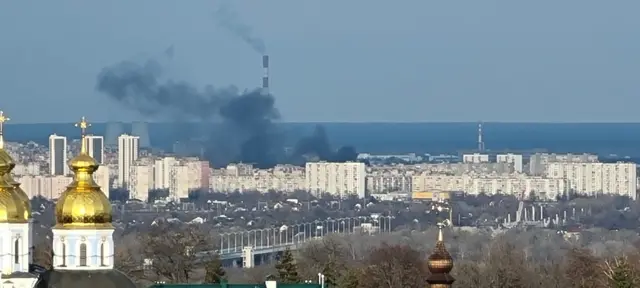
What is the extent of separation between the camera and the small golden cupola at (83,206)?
33500 millimetres

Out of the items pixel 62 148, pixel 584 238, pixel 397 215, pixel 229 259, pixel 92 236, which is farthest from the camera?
pixel 397 215

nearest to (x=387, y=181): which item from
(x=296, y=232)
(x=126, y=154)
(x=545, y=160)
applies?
(x=545, y=160)

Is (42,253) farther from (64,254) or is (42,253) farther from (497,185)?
(497,185)

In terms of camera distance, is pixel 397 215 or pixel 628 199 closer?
pixel 397 215

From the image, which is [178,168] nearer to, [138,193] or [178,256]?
[138,193]

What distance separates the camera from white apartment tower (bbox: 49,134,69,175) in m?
95.1

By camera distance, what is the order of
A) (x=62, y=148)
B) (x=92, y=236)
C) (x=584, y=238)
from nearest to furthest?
(x=92, y=236), (x=584, y=238), (x=62, y=148)

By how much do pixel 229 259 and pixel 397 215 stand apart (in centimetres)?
3548

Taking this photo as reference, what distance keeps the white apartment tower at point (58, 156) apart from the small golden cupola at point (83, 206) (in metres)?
59.5

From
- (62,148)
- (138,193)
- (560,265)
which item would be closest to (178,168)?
(138,193)

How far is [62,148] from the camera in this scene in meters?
100

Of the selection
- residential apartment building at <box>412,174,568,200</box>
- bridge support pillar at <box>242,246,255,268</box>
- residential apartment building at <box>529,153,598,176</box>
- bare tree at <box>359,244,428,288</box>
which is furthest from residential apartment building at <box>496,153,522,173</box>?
bare tree at <box>359,244,428,288</box>

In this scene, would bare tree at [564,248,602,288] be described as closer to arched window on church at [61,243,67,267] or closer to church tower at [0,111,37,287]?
church tower at [0,111,37,287]

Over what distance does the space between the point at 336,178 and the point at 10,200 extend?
Answer: 4268 inches
